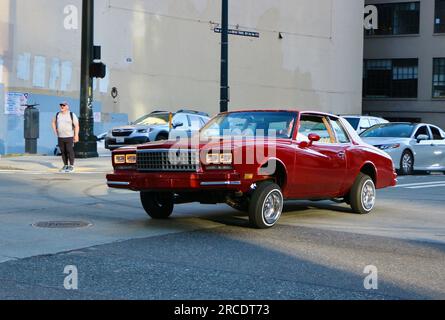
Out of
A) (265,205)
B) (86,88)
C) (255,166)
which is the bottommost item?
(265,205)

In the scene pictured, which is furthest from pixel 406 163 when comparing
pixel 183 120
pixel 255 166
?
pixel 255 166

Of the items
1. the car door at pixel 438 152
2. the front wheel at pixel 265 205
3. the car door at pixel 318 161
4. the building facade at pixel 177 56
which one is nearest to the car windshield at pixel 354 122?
the building facade at pixel 177 56

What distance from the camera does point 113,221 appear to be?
30.9ft

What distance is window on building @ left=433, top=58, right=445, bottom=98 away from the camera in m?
47.8

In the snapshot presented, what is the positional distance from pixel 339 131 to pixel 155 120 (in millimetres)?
14885

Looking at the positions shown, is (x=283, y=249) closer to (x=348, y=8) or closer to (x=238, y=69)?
(x=238, y=69)

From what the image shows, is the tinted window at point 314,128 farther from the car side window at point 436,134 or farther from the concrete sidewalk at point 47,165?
the car side window at point 436,134

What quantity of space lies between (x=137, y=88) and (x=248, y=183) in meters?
23.7

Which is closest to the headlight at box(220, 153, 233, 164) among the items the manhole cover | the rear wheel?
the manhole cover

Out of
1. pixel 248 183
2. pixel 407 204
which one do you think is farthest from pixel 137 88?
pixel 248 183

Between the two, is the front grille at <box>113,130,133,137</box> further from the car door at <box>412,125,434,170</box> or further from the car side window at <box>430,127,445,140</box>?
the car side window at <box>430,127,445,140</box>

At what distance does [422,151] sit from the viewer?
754 inches

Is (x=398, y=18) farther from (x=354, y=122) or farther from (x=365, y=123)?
(x=354, y=122)

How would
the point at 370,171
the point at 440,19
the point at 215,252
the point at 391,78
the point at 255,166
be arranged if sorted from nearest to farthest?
1. the point at 215,252
2. the point at 255,166
3. the point at 370,171
4. the point at 440,19
5. the point at 391,78
